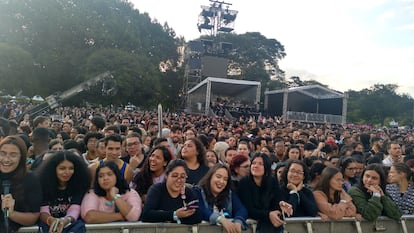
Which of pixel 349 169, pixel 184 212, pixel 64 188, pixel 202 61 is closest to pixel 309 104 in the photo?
pixel 202 61

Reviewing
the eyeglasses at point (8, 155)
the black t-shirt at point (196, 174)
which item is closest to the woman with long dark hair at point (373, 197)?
the black t-shirt at point (196, 174)

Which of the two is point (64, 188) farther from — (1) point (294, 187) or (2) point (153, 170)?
(1) point (294, 187)

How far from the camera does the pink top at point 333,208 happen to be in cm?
370

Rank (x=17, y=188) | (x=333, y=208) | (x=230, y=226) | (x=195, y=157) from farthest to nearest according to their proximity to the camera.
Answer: (x=195, y=157), (x=333, y=208), (x=230, y=226), (x=17, y=188)

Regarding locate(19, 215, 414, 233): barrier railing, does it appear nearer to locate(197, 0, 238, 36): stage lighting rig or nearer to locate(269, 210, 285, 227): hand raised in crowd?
locate(269, 210, 285, 227): hand raised in crowd

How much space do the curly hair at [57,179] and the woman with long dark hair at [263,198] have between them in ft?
5.04

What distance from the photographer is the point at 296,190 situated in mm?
3656

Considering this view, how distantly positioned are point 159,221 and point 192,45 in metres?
44.6

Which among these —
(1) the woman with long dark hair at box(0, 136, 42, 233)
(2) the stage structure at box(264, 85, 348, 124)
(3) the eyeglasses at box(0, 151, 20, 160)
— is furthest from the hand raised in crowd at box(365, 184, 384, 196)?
(2) the stage structure at box(264, 85, 348, 124)

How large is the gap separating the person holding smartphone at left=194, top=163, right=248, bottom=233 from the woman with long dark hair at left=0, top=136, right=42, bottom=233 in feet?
4.72

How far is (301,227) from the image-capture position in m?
3.61

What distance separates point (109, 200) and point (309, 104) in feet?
110

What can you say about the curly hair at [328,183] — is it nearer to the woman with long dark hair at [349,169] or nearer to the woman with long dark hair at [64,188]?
the woman with long dark hair at [349,169]

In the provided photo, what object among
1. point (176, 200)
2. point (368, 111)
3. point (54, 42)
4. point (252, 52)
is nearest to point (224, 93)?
point (54, 42)
